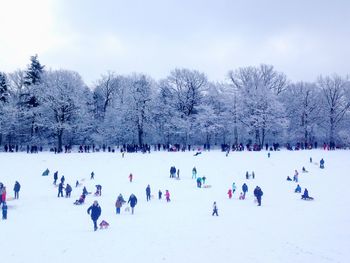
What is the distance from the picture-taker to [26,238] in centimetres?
1683

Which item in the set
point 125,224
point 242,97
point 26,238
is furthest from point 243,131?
point 26,238

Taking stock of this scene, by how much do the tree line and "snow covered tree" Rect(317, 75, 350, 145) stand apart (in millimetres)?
191

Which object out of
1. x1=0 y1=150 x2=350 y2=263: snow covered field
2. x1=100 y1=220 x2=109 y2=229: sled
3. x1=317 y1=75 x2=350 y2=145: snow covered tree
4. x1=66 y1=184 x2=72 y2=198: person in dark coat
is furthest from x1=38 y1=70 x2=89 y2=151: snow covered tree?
x1=317 y1=75 x2=350 y2=145: snow covered tree

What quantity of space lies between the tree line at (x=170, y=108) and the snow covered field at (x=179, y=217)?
16.5m

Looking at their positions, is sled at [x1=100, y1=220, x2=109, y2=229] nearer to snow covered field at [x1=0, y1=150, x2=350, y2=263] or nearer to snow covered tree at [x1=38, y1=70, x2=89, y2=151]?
snow covered field at [x1=0, y1=150, x2=350, y2=263]

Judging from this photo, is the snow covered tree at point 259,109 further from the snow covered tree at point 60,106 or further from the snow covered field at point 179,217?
the snow covered tree at point 60,106

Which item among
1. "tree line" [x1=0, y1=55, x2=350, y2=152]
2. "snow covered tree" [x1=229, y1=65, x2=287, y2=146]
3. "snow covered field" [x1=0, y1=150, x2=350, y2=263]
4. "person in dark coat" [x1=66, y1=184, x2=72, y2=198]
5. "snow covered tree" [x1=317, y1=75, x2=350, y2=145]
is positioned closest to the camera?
"snow covered field" [x1=0, y1=150, x2=350, y2=263]

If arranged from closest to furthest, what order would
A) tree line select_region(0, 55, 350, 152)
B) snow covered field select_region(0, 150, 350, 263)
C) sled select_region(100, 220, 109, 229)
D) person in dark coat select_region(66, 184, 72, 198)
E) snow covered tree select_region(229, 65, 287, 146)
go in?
snow covered field select_region(0, 150, 350, 263)
sled select_region(100, 220, 109, 229)
person in dark coat select_region(66, 184, 72, 198)
tree line select_region(0, 55, 350, 152)
snow covered tree select_region(229, 65, 287, 146)

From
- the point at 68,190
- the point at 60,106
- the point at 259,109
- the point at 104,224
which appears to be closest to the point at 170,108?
the point at 259,109

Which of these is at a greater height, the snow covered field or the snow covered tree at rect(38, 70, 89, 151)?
the snow covered tree at rect(38, 70, 89, 151)

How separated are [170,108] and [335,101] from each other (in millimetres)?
34259

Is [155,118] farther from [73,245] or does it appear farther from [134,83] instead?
[73,245]

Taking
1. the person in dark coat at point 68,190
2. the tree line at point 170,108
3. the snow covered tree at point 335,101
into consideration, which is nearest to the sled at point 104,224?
the person in dark coat at point 68,190

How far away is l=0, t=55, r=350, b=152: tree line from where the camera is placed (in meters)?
59.9
